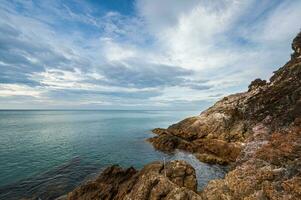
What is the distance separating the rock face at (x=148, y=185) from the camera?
Result: 602 inches

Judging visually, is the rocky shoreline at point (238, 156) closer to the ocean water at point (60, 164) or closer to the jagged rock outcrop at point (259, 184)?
the jagged rock outcrop at point (259, 184)

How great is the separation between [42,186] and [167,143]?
3324 cm

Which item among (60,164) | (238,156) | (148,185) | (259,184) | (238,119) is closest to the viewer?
(259,184)

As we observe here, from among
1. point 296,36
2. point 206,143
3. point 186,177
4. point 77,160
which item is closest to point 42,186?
point 77,160

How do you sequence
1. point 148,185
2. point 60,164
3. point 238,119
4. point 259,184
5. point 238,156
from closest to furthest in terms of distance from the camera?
Answer: 1. point 259,184
2. point 148,185
3. point 238,156
4. point 60,164
5. point 238,119

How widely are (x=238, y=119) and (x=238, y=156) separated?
86.6 ft

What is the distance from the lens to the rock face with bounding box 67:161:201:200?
15289 millimetres

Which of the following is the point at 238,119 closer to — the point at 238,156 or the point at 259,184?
the point at 238,156

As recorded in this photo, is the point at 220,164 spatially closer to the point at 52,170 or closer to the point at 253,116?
the point at 253,116

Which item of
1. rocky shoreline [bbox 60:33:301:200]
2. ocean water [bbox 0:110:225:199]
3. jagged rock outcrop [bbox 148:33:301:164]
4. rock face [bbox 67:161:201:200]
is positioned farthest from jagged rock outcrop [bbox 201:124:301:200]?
jagged rock outcrop [bbox 148:33:301:164]

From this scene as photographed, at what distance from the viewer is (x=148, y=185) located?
53.2 ft

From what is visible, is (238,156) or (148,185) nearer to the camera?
(148,185)

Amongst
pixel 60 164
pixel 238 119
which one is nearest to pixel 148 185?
pixel 60 164

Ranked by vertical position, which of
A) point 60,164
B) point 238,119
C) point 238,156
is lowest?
point 60,164
